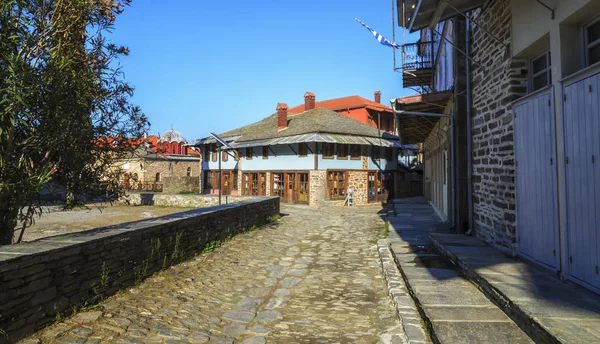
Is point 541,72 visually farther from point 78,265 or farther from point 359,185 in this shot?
point 359,185

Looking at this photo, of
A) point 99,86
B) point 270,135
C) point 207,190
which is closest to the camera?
point 99,86

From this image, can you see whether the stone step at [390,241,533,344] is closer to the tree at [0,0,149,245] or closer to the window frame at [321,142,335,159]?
the tree at [0,0,149,245]

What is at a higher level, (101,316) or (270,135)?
(270,135)

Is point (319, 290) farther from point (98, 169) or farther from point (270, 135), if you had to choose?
point (270, 135)

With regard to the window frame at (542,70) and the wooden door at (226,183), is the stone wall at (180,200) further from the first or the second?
the window frame at (542,70)

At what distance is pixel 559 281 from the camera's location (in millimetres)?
4082

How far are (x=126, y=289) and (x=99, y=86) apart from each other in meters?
2.48

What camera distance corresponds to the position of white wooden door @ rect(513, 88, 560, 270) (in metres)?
4.43

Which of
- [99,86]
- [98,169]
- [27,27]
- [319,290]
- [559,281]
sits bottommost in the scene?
[319,290]

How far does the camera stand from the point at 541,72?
514cm

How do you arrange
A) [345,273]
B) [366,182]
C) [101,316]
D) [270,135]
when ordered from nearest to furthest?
[101,316] → [345,273] → [366,182] → [270,135]

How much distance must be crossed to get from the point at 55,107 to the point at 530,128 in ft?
18.1

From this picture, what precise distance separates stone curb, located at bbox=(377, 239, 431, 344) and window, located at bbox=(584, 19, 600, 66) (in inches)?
125

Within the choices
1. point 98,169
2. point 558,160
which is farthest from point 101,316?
point 558,160
